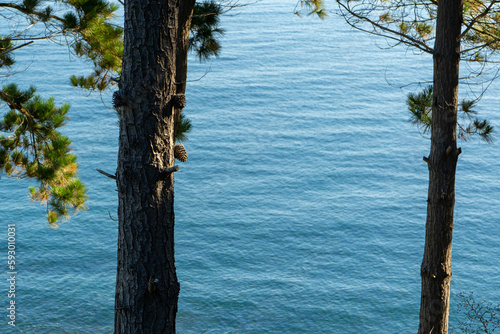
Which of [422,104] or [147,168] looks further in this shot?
[422,104]

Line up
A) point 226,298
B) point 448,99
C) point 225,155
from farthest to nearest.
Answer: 1. point 225,155
2. point 226,298
3. point 448,99

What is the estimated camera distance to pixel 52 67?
73.7 ft

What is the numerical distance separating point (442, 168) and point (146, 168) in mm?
2994

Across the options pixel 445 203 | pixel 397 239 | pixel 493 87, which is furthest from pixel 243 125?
pixel 445 203

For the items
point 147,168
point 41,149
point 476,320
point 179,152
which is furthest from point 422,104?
point 476,320

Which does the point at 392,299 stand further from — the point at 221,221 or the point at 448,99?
the point at 448,99

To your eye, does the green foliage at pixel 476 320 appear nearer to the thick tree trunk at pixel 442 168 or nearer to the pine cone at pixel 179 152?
the thick tree trunk at pixel 442 168

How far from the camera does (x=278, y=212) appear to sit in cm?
1388

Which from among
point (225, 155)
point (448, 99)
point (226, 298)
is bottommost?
point (226, 298)

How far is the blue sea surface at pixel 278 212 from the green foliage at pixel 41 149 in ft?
11.9

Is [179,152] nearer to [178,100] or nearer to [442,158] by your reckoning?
[178,100]

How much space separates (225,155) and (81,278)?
682cm

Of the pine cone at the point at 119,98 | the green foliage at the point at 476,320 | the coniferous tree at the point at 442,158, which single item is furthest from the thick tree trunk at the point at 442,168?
the pine cone at the point at 119,98

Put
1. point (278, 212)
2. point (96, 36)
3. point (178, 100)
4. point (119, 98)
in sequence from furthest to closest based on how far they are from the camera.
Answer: point (278, 212) → point (96, 36) → point (178, 100) → point (119, 98)
